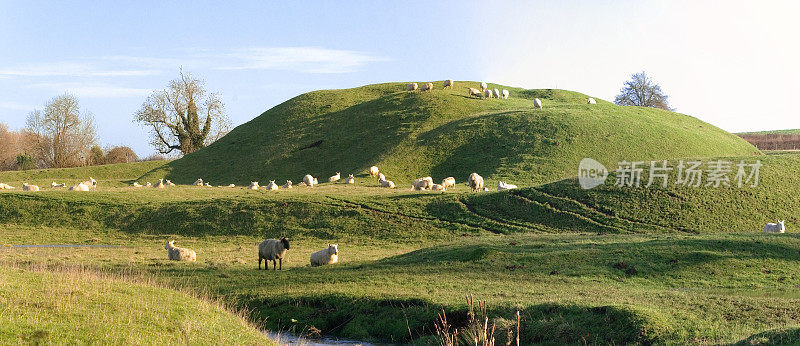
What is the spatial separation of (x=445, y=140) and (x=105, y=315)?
61270 mm

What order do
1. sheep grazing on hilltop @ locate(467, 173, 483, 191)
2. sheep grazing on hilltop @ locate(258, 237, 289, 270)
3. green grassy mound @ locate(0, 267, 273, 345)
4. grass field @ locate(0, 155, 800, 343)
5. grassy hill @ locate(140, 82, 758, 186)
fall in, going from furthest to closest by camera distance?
grassy hill @ locate(140, 82, 758, 186)
sheep grazing on hilltop @ locate(467, 173, 483, 191)
sheep grazing on hilltop @ locate(258, 237, 289, 270)
grass field @ locate(0, 155, 800, 343)
green grassy mound @ locate(0, 267, 273, 345)

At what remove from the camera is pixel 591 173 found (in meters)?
58.2

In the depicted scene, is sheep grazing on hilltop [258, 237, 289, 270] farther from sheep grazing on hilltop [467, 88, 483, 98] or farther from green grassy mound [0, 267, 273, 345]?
sheep grazing on hilltop [467, 88, 483, 98]

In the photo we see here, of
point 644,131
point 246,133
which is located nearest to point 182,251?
point 644,131

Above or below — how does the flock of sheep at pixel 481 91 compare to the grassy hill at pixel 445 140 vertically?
above

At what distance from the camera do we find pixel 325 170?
75750 millimetres

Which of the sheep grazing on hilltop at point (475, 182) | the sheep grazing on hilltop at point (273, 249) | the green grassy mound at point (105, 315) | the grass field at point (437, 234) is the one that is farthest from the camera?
the sheep grazing on hilltop at point (475, 182)

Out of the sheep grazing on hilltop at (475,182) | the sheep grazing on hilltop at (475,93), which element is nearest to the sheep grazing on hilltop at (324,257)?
the sheep grazing on hilltop at (475,182)

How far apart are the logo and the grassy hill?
3.99ft

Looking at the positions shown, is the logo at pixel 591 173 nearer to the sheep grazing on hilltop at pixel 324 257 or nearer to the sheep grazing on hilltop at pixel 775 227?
the sheep grazing on hilltop at pixel 775 227

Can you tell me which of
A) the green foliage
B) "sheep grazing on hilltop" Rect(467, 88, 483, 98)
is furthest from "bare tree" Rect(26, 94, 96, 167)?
"sheep grazing on hilltop" Rect(467, 88, 483, 98)

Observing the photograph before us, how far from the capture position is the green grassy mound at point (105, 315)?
14.7 meters

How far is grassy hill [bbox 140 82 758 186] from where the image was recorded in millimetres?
68750

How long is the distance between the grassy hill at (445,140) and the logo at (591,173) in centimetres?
122
